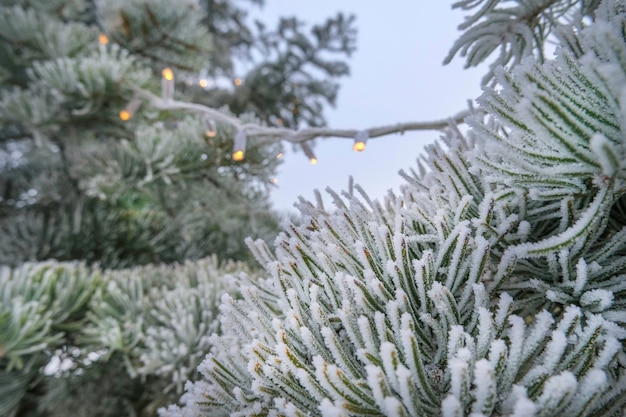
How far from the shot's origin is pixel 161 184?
105 centimetres

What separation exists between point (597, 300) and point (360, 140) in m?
0.34

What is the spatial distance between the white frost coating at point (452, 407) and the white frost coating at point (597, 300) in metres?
0.11

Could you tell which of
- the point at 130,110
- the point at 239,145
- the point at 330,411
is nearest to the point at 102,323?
the point at 239,145

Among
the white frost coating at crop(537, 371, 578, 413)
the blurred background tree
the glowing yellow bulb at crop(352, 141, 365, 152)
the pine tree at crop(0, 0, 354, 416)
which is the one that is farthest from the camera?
the blurred background tree

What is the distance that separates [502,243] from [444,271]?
45 millimetres

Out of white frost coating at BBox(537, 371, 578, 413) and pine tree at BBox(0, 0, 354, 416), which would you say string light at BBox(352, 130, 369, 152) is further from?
white frost coating at BBox(537, 371, 578, 413)

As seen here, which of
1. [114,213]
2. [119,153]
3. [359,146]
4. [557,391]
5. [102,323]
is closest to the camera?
[557,391]

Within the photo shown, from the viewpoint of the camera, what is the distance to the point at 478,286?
25cm

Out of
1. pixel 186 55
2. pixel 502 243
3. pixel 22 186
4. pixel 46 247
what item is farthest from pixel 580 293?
pixel 22 186

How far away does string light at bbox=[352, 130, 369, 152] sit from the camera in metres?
0.55

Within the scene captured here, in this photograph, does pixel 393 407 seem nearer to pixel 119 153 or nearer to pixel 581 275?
pixel 581 275

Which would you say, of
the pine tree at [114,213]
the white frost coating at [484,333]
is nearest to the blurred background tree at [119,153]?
the pine tree at [114,213]

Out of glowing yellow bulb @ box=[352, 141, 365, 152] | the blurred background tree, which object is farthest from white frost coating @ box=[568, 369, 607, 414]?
the blurred background tree

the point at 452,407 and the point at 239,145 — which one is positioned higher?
the point at 239,145
